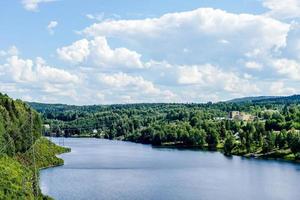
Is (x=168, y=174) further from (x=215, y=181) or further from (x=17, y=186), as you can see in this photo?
(x=17, y=186)

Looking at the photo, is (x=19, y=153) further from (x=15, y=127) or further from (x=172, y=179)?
→ (x=172, y=179)

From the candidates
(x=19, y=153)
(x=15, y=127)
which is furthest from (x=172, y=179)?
(x=15, y=127)

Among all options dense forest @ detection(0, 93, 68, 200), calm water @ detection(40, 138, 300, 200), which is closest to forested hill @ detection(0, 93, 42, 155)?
Result: dense forest @ detection(0, 93, 68, 200)

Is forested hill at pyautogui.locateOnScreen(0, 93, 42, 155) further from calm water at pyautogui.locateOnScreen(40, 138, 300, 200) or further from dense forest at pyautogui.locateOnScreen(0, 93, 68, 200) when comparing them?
calm water at pyautogui.locateOnScreen(40, 138, 300, 200)

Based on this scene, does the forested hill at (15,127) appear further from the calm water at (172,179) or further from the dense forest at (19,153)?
the calm water at (172,179)

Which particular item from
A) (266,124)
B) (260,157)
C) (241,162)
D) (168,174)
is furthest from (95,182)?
(266,124)

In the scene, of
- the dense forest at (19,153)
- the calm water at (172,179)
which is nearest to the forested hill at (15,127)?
the dense forest at (19,153)
